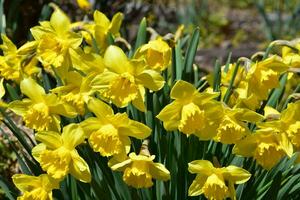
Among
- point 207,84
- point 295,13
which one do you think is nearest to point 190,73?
point 207,84

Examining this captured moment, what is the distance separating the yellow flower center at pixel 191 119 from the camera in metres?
1.67

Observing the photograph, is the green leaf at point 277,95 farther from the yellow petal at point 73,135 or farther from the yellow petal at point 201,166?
the yellow petal at point 73,135

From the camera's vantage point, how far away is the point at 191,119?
1.68 m

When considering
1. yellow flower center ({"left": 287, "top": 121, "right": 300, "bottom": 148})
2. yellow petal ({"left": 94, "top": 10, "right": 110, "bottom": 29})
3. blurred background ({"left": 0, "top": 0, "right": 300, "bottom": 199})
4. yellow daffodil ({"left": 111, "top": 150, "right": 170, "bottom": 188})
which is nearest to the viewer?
yellow daffodil ({"left": 111, "top": 150, "right": 170, "bottom": 188})

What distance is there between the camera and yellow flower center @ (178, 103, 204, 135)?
1.67 metres

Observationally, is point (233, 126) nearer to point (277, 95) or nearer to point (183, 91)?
point (183, 91)

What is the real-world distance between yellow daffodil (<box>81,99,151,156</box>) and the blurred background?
101cm

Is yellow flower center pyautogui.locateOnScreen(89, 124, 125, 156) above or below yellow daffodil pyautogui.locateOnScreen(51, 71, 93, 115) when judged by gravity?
below

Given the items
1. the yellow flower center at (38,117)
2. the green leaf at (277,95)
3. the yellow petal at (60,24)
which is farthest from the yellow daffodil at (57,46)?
the green leaf at (277,95)

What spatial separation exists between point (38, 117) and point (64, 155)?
0.16 meters

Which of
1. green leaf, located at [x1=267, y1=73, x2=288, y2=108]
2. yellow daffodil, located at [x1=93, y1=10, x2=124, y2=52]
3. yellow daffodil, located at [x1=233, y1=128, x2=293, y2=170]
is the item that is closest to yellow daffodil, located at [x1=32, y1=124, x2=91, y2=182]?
yellow daffodil, located at [x1=233, y1=128, x2=293, y2=170]

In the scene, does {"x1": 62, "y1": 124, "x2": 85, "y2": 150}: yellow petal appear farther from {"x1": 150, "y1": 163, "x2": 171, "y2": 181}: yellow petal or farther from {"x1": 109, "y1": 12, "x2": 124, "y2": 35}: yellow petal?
{"x1": 109, "y1": 12, "x2": 124, "y2": 35}: yellow petal

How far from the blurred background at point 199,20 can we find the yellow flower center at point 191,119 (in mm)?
1161

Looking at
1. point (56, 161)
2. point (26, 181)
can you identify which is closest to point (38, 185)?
point (26, 181)
